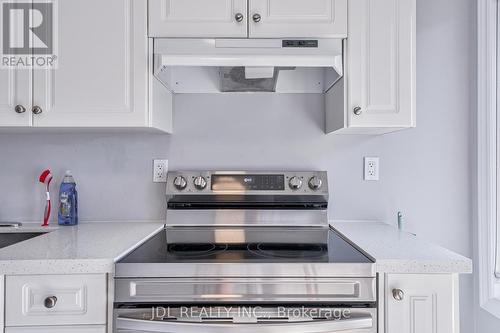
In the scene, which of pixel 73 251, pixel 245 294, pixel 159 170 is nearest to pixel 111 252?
pixel 73 251

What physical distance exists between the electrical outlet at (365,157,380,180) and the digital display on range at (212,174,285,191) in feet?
1.48

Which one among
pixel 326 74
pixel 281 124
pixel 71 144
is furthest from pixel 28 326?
pixel 326 74

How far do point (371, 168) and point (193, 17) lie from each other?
113cm

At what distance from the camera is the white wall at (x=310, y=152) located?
1.74 metres

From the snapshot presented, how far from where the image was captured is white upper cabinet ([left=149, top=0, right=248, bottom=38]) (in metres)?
1.39

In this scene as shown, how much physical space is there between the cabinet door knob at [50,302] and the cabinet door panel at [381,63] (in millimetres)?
1231

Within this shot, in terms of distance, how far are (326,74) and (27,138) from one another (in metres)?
1.54

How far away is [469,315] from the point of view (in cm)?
174

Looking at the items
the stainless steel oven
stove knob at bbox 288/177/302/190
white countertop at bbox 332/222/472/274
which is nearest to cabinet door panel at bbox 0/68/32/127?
the stainless steel oven

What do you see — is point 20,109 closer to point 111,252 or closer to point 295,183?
point 111,252

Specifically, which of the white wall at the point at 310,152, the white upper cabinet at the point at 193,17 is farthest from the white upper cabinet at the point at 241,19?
the white wall at the point at 310,152

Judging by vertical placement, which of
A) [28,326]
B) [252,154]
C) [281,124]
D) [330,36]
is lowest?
[28,326]

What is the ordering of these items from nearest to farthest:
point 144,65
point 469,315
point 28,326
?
point 28,326, point 144,65, point 469,315

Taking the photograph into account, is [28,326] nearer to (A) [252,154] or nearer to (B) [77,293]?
(B) [77,293]
